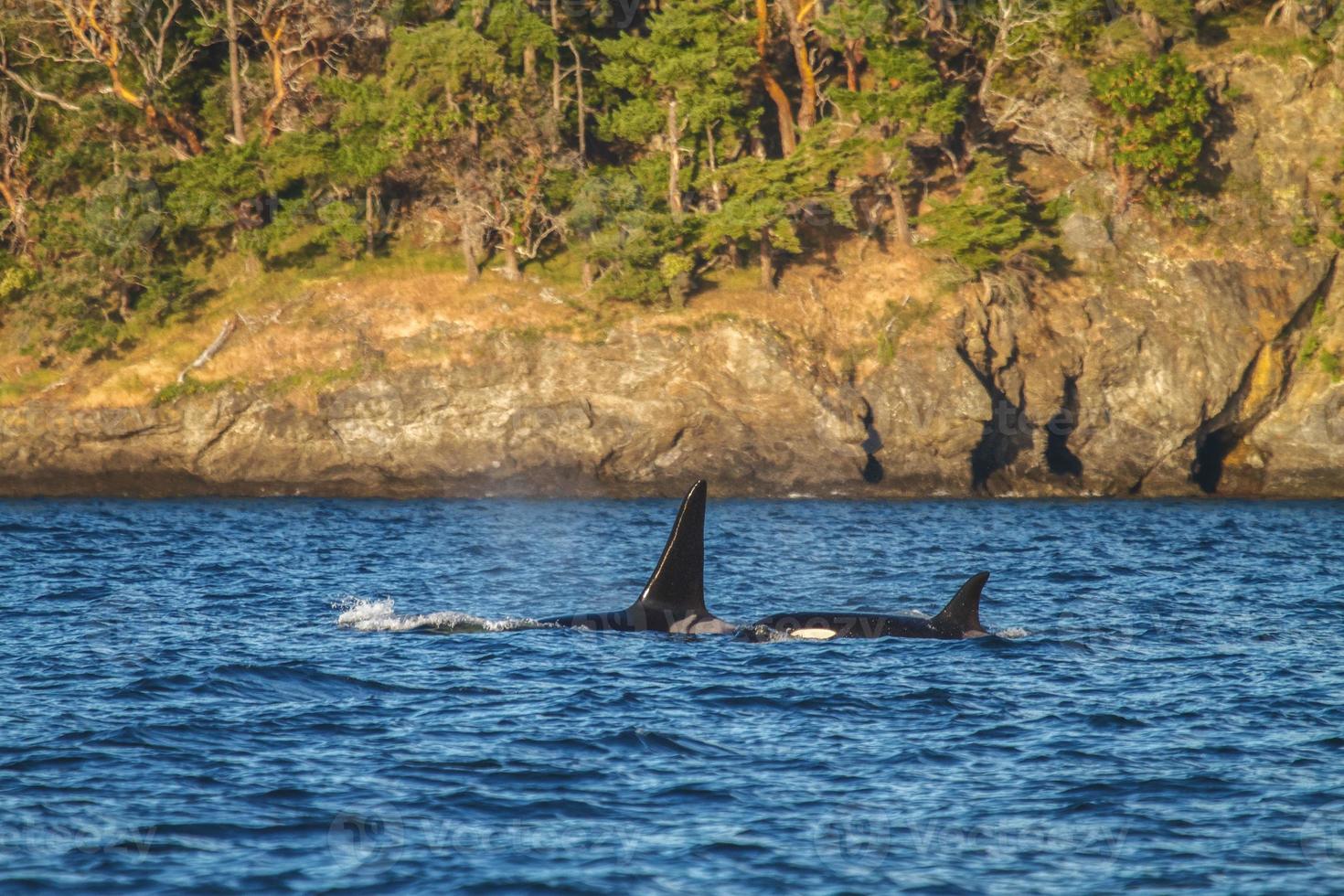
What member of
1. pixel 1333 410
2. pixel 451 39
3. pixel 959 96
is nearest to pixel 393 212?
pixel 451 39

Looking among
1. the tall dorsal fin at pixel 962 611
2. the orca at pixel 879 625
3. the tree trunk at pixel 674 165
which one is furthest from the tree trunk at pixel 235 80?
the tall dorsal fin at pixel 962 611

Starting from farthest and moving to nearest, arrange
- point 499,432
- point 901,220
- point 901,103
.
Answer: point 901,220, point 901,103, point 499,432

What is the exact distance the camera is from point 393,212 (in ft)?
188

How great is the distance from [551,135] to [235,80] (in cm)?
1240

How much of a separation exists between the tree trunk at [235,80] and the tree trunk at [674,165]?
627 inches

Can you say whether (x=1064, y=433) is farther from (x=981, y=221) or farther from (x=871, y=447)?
(x=981, y=221)

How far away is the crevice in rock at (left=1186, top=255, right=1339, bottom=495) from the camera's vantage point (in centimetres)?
5116

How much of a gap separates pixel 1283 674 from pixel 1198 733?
365cm

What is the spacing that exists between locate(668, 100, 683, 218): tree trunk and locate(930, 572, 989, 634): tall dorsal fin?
35.5 m

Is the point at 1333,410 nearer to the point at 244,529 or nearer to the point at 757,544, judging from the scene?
the point at 757,544

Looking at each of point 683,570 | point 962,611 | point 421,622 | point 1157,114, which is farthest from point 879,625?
point 1157,114

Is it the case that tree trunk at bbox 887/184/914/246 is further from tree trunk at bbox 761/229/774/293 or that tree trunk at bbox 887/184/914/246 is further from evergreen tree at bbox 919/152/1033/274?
tree trunk at bbox 761/229/774/293

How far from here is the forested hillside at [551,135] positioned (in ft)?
170

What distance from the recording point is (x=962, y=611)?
20203mm
